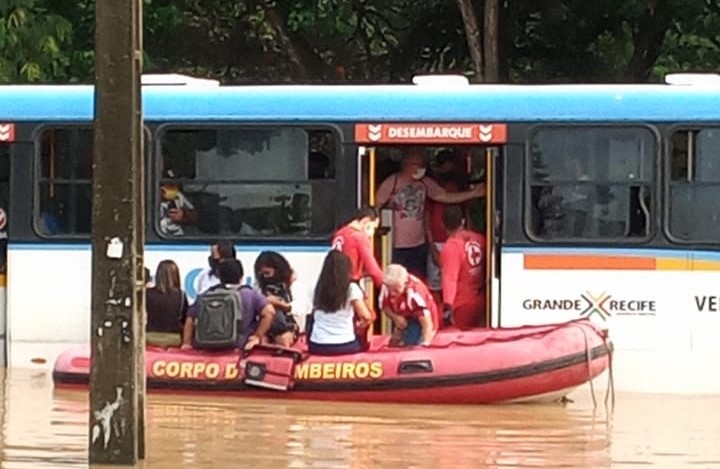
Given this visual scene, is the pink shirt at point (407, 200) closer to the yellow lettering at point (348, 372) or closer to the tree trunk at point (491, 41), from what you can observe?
the yellow lettering at point (348, 372)

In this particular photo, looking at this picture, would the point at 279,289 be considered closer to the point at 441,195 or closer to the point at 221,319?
the point at 221,319

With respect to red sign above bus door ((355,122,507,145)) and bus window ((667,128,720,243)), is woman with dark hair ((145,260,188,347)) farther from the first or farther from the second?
bus window ((667,128,720,243))

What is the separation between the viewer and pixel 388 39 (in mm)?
25406

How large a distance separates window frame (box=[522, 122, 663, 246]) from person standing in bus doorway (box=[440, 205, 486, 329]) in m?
0.60

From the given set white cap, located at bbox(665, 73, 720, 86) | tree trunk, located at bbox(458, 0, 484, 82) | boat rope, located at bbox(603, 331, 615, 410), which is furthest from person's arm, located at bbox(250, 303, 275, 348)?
tree trunk, located at bbox(458, 0, 484, 82)

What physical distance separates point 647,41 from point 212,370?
33.7 ft

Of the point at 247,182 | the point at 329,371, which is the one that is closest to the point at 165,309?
the point at 247,182

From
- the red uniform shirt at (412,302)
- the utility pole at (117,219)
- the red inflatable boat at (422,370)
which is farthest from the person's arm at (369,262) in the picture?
the utility pole at (117,219)

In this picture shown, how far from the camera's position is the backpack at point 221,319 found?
1524 cm

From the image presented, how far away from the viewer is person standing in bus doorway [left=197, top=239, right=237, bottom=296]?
51.2 ft

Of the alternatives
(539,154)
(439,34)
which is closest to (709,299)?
(539,154)

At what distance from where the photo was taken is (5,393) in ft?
50.3

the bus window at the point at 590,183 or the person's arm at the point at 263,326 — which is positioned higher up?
the bus window at the point at 590,183

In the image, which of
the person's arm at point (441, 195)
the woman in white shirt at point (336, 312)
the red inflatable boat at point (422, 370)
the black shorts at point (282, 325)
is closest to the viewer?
the red inflatable boat at point (422, 370)
